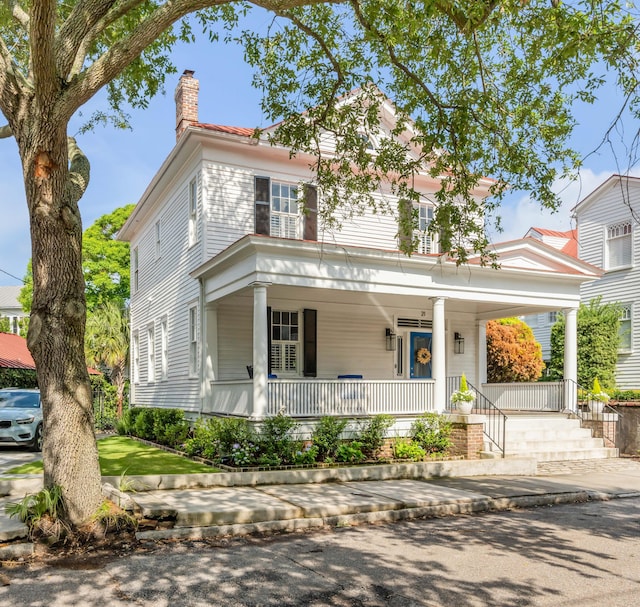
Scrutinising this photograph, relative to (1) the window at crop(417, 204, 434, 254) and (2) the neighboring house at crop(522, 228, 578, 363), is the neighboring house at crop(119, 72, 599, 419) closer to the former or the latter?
(1) the window at crop(417, 204, 434, 254)

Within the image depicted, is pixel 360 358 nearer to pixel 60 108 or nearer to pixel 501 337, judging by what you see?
pixel 501 337

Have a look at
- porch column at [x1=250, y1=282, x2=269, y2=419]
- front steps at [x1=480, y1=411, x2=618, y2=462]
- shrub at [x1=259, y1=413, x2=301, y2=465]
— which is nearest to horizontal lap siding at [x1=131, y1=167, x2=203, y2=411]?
porch column at [x1=250, y1=282, x2=269, y2=419]

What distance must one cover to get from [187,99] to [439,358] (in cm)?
1068

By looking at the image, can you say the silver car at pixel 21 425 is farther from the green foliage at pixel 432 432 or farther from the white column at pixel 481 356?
the white column at pixel 481 356

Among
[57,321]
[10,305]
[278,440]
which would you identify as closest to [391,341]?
[278,440]

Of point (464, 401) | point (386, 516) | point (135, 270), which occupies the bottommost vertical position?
point (386, 516)

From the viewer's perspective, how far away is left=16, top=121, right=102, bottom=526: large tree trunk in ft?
24.7

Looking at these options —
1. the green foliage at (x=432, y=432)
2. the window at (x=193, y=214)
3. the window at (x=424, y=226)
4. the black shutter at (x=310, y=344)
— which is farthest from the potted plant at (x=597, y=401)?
the window at (x=193, y=214)

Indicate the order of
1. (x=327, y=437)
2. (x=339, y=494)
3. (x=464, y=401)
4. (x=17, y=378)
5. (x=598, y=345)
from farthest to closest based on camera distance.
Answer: (x=17, y=378) → (x=598, y=345) → (x=464, y=401) → (x=327, y=437) → (x=339, y=494)

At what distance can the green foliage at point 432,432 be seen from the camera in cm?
1428

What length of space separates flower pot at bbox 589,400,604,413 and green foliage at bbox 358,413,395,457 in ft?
19.9

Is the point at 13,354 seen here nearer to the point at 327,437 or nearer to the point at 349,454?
the point at 327,437

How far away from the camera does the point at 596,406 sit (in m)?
16.7

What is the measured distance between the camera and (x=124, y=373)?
3219 centimetres
